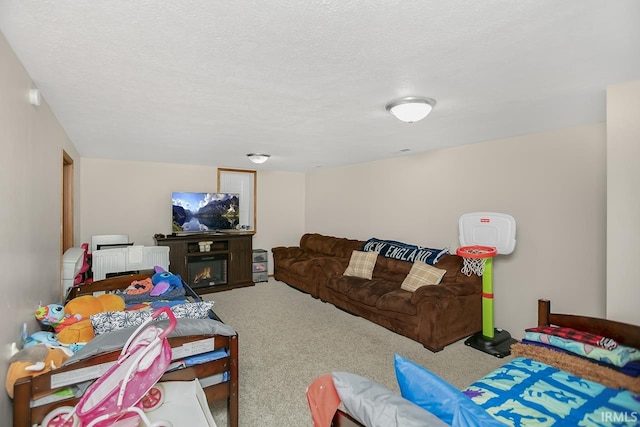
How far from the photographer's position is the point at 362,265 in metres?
4.79

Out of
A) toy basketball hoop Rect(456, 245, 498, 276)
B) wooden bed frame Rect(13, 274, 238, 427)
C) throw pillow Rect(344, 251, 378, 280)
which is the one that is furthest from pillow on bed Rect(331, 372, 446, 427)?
throw pillow Rect(344, 251, 378, 280)

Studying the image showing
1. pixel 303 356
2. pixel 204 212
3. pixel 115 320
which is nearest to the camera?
pixel 115 320

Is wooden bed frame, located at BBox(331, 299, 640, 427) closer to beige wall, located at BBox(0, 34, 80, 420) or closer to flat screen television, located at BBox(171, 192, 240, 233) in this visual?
beige wall, located at BBox(0, 34, 80, 420)

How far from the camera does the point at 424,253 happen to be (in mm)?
4309

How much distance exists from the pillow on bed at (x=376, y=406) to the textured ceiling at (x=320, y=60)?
1511mm

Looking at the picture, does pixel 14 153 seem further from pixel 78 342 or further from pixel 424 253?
pixel 424 253

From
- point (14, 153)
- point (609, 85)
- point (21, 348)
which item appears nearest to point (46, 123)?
point (14, 153)

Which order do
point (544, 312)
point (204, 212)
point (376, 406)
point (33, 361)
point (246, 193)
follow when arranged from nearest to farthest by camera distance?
point (376, 406), point (33, 361), point (544, 312), point (204, 212), point (246, 193)

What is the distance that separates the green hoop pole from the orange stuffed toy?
11.9 feet

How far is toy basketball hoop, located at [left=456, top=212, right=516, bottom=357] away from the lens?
11.1 feet

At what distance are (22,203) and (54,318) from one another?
895mm

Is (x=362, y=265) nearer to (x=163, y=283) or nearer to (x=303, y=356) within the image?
(x=303, y=356)

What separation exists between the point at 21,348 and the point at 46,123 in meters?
1.64

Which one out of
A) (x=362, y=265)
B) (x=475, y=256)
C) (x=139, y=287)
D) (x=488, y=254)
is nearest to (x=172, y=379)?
(x=139, y=287)
